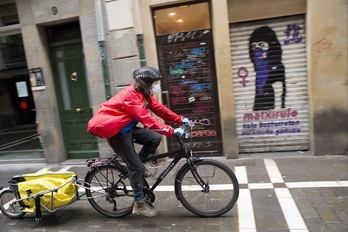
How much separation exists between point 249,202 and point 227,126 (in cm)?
205

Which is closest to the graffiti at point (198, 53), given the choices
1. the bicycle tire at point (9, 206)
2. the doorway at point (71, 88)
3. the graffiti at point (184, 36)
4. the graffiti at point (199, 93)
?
the graffiti at point (184, 36)

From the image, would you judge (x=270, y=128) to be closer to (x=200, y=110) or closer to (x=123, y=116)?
(x=200, y=110)

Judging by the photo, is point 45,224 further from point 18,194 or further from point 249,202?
point 249,202

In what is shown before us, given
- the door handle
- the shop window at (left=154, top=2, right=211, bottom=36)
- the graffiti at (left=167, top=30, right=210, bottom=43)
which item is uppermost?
the shop window at (left=154, top=2, right=211, bottom=36)

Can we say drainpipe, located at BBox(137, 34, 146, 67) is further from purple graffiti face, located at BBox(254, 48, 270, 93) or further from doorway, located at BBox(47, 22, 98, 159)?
purple graffiti face, located at BBox(254, 48, 270, 93)

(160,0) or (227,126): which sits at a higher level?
(160,0)

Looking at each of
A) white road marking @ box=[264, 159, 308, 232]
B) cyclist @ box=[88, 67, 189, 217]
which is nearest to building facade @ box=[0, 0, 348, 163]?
white road marking @ box=[264, 159, 308, 232]

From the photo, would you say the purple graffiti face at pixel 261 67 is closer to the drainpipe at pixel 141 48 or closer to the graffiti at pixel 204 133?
the graffiti at pixel 204 133

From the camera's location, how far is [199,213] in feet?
13.0

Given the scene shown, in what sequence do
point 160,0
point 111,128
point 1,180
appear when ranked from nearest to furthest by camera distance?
1. point 111,128
2. point 160,0
3. point 1,180

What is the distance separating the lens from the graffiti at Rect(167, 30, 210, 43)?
6094 millimetres

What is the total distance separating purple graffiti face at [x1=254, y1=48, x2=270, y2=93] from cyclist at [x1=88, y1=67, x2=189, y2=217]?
2.81m

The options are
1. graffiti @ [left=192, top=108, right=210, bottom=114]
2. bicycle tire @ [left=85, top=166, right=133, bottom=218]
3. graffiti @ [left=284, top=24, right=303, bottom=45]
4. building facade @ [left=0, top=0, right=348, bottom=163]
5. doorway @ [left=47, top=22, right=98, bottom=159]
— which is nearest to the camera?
bicycle tire @ [left=85, top=166, right=133, bottom=218]

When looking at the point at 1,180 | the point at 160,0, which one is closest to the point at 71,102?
the point at 1,180
